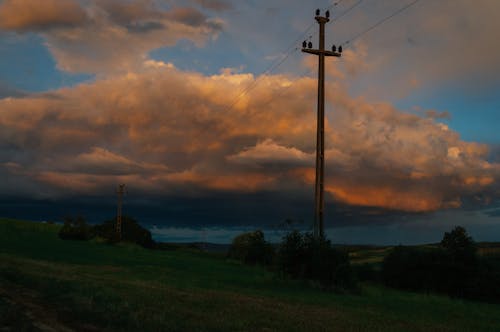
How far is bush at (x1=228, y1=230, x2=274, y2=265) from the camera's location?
78500 millimetres

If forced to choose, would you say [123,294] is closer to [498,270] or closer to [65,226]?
[498,270]

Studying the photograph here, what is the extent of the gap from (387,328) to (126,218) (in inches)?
4468

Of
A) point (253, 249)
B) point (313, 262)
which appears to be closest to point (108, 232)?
point (253, 249)

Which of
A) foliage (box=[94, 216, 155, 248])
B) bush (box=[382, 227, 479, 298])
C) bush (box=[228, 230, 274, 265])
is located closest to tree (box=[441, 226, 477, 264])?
bush (box=[382, 227, 479, 298])

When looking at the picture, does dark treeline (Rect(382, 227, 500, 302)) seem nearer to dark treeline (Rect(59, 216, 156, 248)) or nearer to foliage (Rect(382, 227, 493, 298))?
foliage (Rect(382, 227, 493, 298))

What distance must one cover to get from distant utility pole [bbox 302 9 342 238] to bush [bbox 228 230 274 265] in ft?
144

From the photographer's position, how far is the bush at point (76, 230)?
10824 cm

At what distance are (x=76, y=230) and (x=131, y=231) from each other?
47.0ft

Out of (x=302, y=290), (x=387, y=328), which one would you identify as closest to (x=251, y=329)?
(x=387, y=328)

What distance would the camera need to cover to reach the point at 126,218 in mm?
123625

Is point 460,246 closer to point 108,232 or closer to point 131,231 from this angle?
point 108,232

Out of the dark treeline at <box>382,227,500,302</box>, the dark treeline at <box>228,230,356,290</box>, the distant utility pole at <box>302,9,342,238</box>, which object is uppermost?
the distant utility pole at <box>302,9,342,238</box>

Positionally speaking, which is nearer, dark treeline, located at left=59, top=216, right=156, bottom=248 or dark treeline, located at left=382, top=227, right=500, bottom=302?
dark treeline, located at left=382, top=227, right=500, bottom=302

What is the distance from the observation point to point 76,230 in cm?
11000
